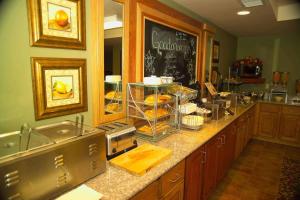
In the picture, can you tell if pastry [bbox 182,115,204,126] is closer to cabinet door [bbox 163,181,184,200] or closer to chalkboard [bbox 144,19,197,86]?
chalkboard [bbox 144,19,197,86]

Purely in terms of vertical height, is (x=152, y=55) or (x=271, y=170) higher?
(x=152, y=55)

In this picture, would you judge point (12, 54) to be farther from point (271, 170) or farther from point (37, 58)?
point (271, 170)

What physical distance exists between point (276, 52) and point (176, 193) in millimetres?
4104

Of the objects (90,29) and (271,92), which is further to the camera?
(271,92)

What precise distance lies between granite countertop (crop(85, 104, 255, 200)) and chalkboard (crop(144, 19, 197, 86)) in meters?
0.75

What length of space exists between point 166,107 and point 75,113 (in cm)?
89

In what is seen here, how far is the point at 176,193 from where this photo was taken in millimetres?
1422

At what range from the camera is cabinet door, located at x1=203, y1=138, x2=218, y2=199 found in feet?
6.20

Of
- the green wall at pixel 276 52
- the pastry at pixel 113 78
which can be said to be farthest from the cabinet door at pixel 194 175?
the green wall at pixel 276 52

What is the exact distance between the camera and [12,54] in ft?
3.43

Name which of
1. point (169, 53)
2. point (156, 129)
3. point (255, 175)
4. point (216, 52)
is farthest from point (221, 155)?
point (216, 52)

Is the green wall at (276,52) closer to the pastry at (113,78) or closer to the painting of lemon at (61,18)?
the pastry at (113,78)

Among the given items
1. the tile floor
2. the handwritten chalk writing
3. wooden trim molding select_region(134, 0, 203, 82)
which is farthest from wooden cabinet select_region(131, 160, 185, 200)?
the handwritten chalk writing

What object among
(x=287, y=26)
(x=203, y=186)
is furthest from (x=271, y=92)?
(x=203, y=186)
